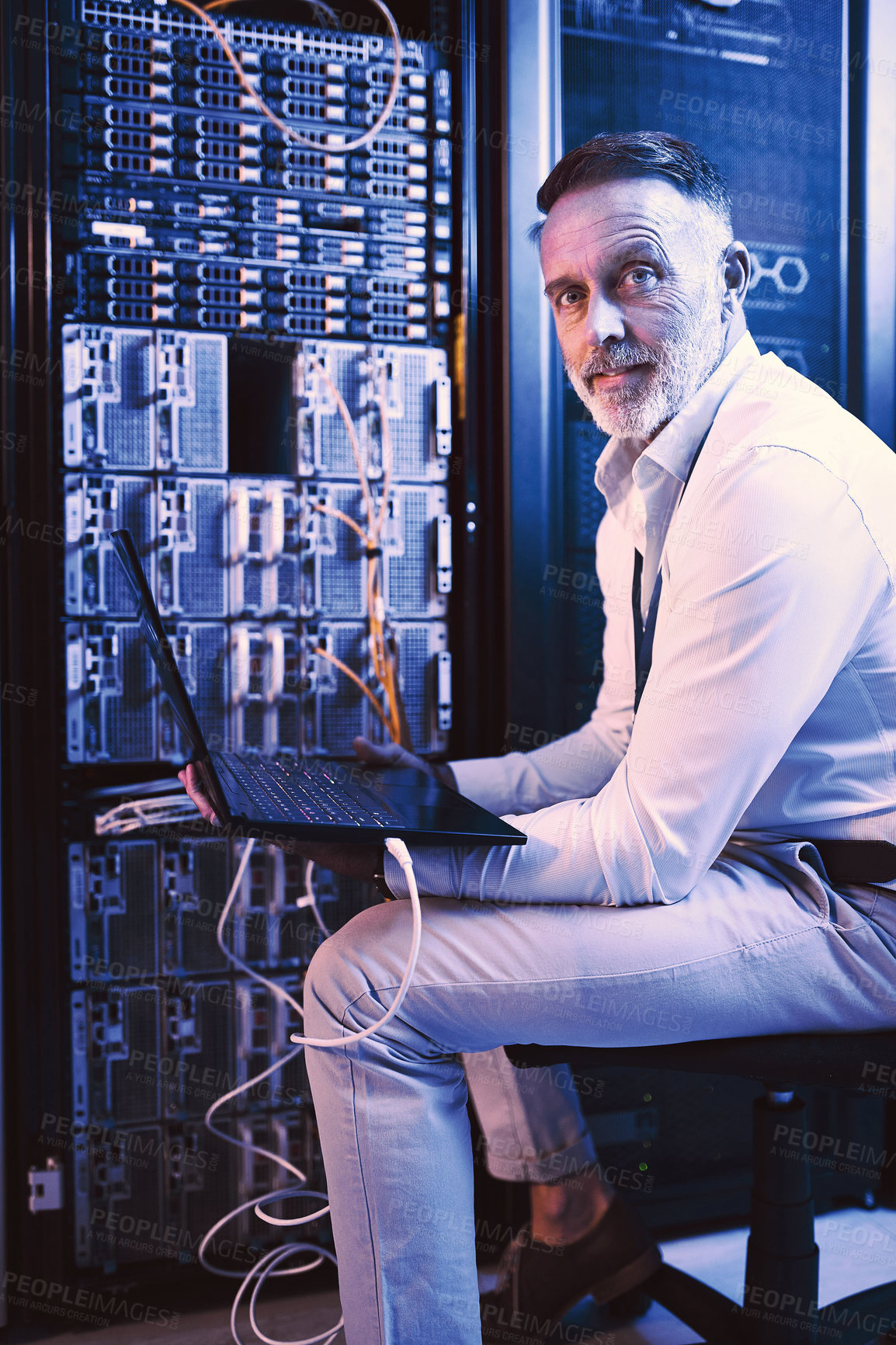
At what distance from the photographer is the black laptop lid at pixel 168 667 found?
1.06 metres

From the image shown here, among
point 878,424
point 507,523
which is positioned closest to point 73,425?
point 507,523

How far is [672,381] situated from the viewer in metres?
1.35

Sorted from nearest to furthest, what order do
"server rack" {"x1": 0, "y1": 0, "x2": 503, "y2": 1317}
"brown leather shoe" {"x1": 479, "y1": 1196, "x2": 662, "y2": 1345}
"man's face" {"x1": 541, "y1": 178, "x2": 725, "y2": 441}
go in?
"man's face" {"x1": 541, "y1": 178, "x2": 725, "y2": 441} → "brown leather shoe" {"x1": 479, "y1": 1196, "x2": 662, "y2": 1345} → "server rack" {"x1": 0, "y1": 0, "x2": 503, "y2": 1317}

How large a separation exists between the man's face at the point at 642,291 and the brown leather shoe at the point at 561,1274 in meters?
1.13

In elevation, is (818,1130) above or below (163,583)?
below

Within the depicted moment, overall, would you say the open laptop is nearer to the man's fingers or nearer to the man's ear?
the man's fingers

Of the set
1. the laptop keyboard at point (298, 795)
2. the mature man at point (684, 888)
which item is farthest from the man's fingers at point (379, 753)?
the mature man at point (684, 888)

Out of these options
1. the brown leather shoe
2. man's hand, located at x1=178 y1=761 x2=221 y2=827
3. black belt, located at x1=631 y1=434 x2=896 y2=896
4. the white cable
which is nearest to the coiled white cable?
the white cable

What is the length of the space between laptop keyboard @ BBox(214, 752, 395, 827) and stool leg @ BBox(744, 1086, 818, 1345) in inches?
24.9

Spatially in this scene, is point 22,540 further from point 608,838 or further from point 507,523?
point 608,838

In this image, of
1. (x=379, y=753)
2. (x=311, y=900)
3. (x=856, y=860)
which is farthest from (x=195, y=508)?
(x=856, y=860)

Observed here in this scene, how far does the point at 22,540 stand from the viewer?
1.57 meters

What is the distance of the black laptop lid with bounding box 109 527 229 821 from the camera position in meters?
1.06

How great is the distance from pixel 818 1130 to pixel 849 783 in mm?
1096
